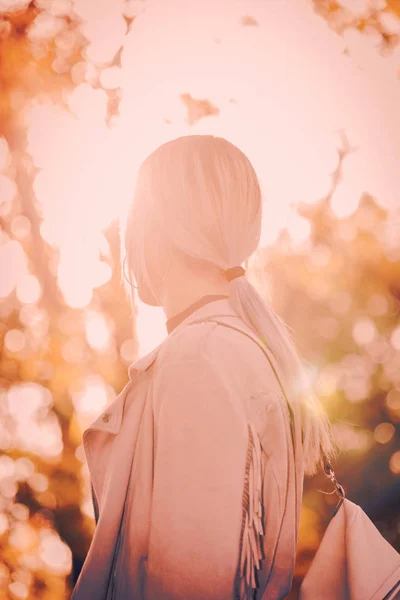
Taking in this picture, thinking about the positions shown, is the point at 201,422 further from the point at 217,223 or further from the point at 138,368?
the point at 217,223

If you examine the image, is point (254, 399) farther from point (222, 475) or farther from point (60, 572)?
point (60, 572)

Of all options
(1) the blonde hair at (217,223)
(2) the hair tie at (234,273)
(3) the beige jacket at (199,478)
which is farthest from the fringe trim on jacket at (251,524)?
(2) the hair tie at (234,273)

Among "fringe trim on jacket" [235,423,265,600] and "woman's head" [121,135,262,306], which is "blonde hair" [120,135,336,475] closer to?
"woman's head" [121,135,262,306]

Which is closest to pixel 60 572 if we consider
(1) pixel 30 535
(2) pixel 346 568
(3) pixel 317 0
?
(1) pixel 30 535

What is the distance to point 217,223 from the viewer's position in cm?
106

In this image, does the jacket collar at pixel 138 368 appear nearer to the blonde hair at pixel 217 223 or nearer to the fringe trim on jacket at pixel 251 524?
the blonde hair at pixel 217 223

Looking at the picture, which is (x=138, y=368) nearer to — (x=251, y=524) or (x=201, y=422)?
(x=201, y=422)

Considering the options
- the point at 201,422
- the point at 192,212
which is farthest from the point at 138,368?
the point at 192,212

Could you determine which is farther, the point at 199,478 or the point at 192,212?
the point at 192,212

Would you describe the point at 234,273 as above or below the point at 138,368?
above

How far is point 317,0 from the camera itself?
9.92 ft

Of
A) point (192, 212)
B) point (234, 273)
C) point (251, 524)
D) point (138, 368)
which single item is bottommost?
point (251, 524)

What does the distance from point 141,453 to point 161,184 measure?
0.63 m

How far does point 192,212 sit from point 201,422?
1.65 feet
